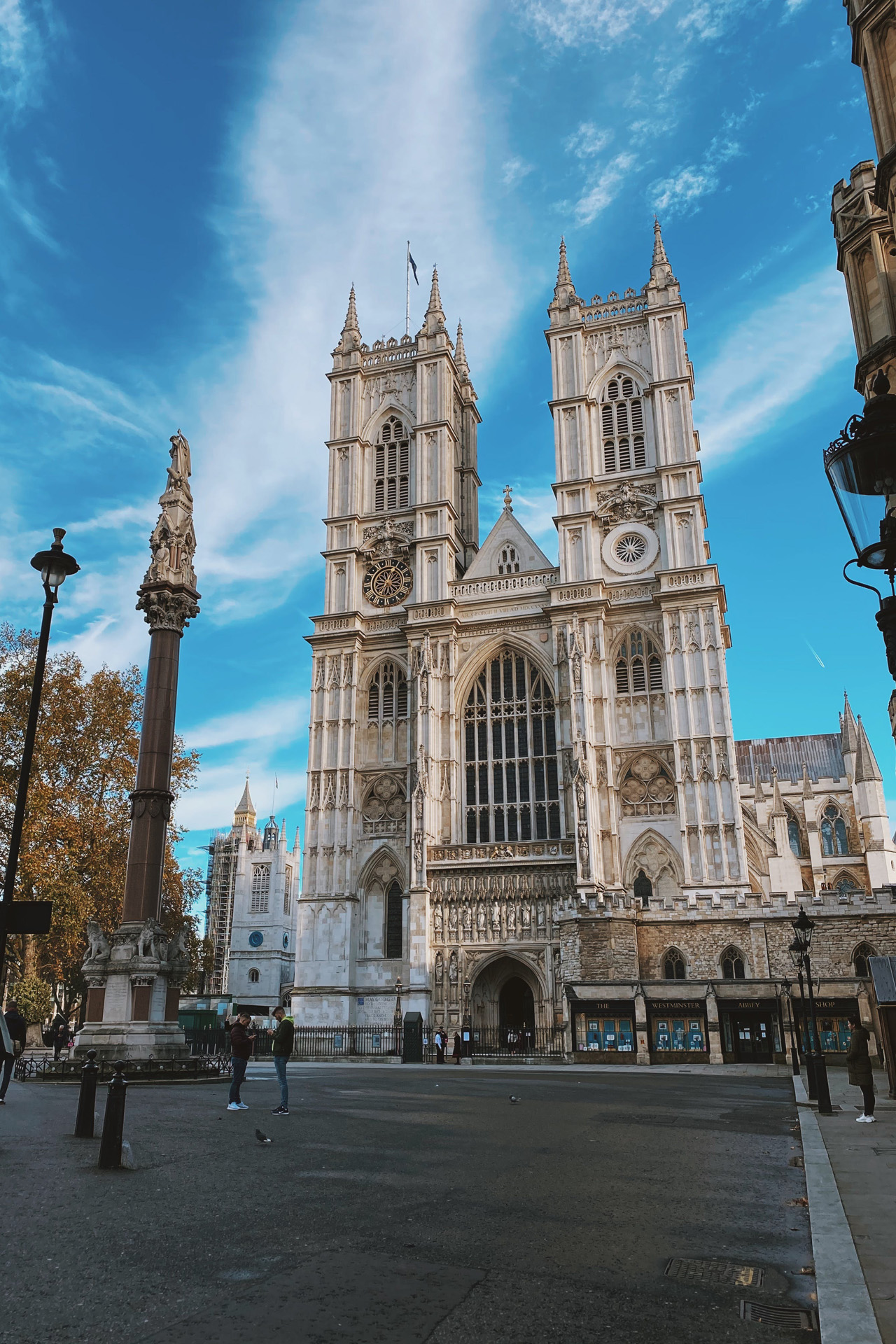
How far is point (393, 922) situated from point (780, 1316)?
122ft

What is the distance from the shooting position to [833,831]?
5912cm

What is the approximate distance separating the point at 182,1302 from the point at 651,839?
34.8 metres

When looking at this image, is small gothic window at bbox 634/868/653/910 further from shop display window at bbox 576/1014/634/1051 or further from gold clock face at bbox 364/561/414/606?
gold clock face at bbox 364/561/414/606

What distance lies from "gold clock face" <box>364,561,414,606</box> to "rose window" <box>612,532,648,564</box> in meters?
9.26

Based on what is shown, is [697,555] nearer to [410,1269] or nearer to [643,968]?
[643,968]

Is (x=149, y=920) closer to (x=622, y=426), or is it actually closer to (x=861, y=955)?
(x=861, y=955)

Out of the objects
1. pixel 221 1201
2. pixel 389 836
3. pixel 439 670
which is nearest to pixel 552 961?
pixel 389 836

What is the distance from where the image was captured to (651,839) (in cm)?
3809

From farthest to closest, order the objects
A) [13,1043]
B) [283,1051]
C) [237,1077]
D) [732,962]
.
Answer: [732,962] < [237,1077] < [283,1051] < [13,1043]

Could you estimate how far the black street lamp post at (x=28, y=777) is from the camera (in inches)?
361

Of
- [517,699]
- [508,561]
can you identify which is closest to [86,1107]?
[517,699]

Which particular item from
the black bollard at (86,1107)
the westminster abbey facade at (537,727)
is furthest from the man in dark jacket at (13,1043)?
the westminster abbey facade at (537,727)

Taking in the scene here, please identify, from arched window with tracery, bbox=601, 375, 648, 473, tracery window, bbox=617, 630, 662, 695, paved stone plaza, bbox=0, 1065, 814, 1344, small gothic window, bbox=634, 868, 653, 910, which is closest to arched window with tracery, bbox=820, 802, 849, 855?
tracery window, bbox=617, 630, 662, 695

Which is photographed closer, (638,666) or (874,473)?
(874,473)
